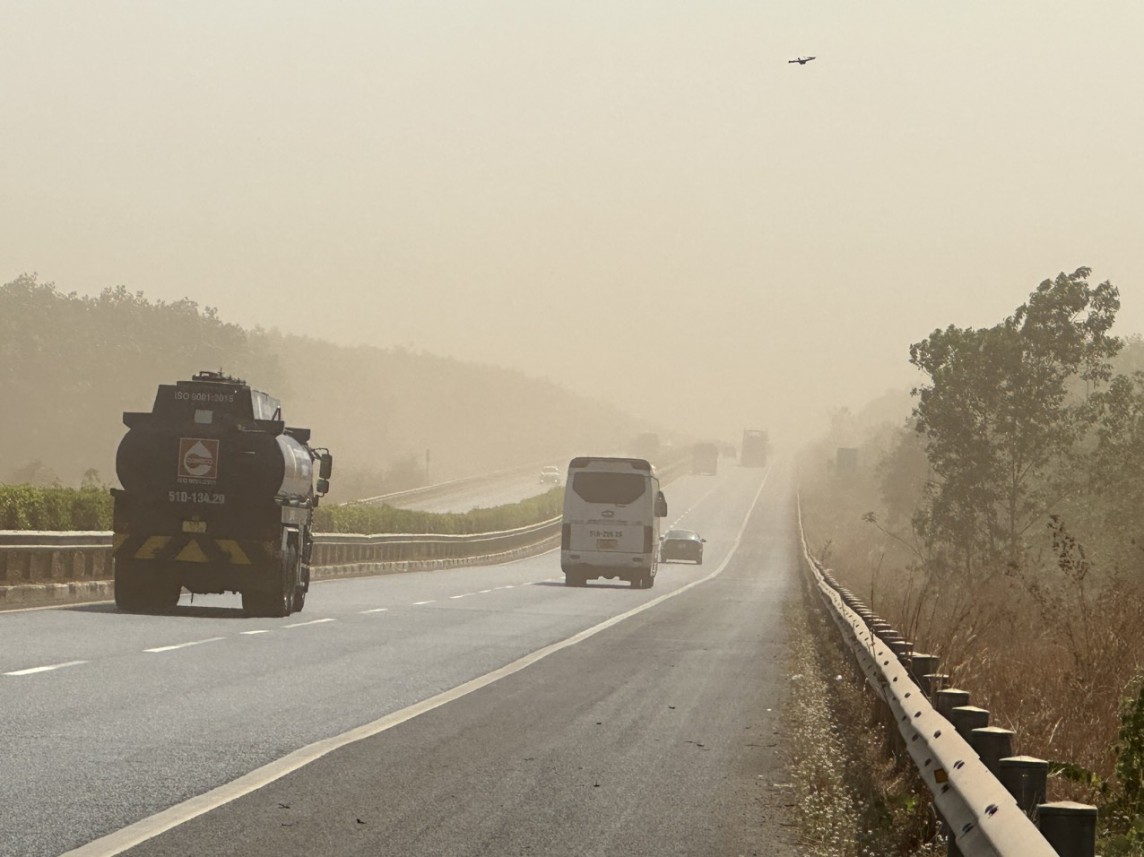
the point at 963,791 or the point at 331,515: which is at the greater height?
the point at 331,515

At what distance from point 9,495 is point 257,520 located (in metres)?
4.75

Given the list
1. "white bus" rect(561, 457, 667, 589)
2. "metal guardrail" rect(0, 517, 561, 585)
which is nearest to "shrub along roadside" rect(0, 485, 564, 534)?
"metal guardrail" rect(0, 517, 561, 585)

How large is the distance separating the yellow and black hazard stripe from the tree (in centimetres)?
2693

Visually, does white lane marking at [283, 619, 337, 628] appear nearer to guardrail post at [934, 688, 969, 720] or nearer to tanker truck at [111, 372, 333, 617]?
tanker truck at [111, 372, 333, 617]

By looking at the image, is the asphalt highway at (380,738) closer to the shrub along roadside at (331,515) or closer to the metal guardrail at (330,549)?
the metal guardrail at (330,549)

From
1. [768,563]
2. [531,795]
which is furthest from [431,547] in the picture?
[531,795]

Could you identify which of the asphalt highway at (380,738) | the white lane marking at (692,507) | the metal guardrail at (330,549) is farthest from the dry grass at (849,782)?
the white lane marking at (692,507)

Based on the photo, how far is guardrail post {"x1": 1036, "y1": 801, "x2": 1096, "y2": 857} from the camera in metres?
4.07

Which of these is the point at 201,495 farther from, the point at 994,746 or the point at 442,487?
the point at 442,487

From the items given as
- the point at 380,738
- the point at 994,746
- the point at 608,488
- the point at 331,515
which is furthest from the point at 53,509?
the point at 994,746

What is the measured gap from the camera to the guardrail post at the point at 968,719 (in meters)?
6.20

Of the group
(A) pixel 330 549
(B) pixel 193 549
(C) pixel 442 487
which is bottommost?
(A) pixel 330 549

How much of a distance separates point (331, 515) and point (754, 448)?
125576 mm

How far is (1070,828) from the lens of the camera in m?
4.09
